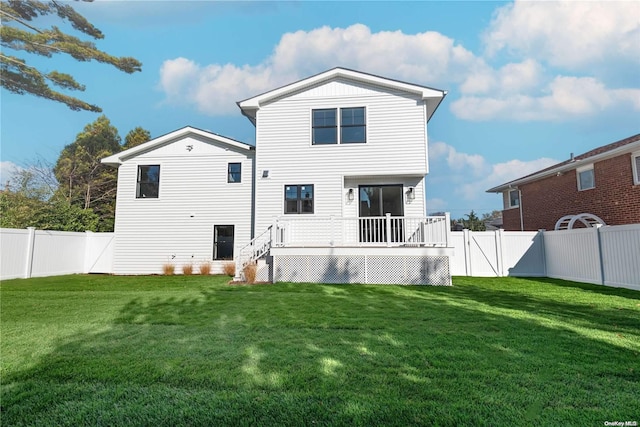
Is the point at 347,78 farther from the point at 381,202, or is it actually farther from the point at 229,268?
the point at 229,268

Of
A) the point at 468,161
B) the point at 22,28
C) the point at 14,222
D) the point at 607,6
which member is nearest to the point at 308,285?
the point at 607,6

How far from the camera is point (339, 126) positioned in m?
11.3

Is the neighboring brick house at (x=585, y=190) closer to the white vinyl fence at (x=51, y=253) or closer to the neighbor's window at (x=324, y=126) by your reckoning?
the neighbor's window at (x=324, y=126)

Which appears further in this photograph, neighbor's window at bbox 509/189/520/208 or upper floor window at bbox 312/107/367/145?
neighbor's window at bbox 509/189/520/208

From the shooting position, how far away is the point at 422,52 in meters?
16.9

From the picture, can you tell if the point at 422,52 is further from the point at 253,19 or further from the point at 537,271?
the point at 537,271

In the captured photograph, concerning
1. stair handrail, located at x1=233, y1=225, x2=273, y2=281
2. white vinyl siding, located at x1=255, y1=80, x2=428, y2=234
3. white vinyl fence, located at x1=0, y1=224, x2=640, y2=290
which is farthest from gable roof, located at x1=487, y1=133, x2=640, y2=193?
stair handrail, located at x1=233, y1=225, x2=273, y2=281

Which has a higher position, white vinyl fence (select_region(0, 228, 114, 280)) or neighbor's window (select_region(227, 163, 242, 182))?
neighbor's window (select_region(227, 163, 242, 182))

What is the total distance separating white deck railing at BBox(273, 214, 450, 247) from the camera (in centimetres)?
904

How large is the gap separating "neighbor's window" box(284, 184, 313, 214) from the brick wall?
1118 cm

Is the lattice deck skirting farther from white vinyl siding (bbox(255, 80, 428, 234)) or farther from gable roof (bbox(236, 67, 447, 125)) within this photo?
gable roof (bbox(236, 67, 447, 125))

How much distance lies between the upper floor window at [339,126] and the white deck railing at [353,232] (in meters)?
3.10

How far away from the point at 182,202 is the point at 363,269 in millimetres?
8114

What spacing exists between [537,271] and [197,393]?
474 inches
